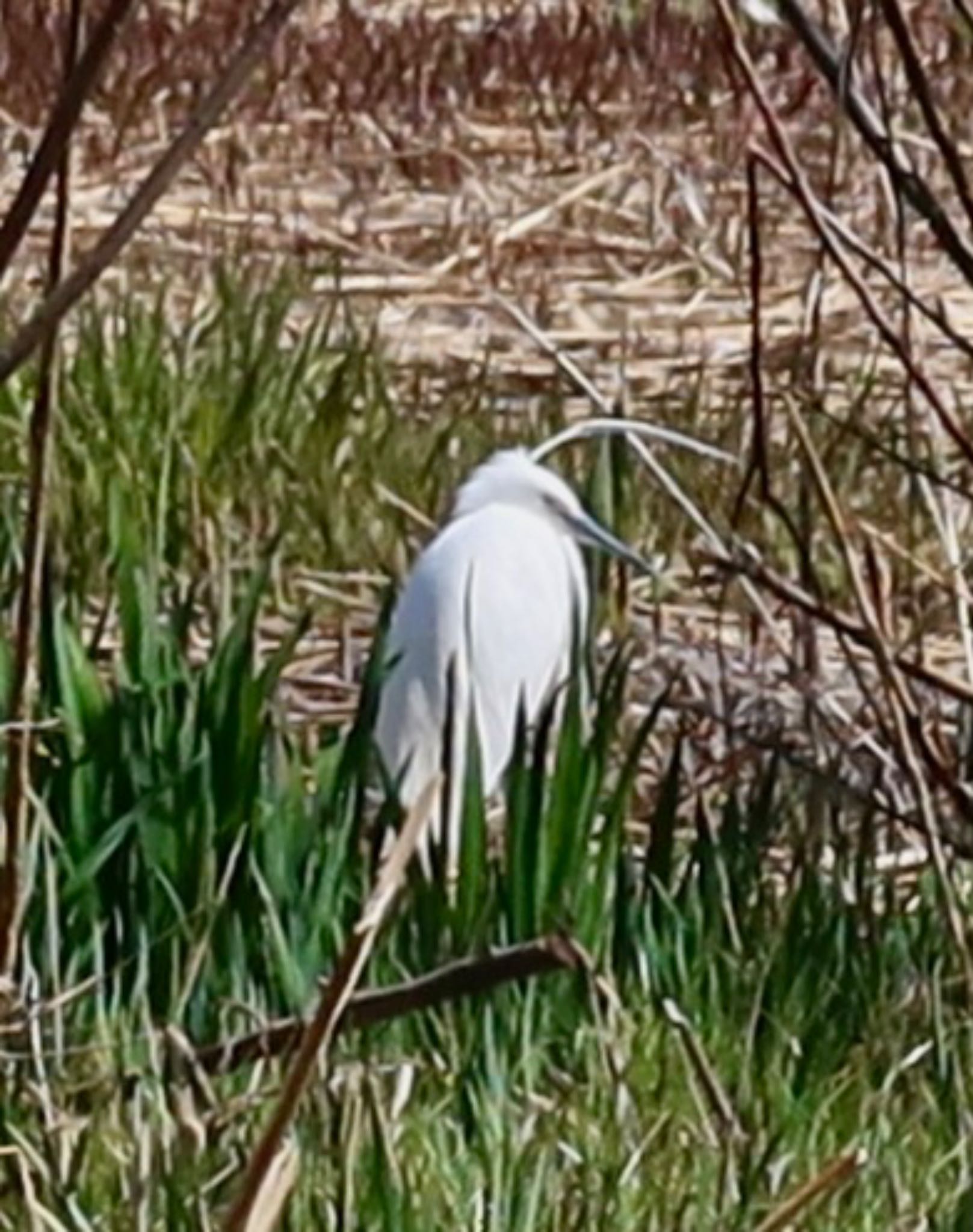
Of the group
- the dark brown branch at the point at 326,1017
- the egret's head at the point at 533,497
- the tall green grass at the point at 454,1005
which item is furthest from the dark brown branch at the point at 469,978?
the egret's head at the point at 533,497

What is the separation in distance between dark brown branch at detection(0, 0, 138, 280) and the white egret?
1981 millimetres

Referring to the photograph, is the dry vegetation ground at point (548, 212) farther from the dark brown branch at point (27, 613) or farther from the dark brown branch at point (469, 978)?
the dark brown branch at point (469, 978)

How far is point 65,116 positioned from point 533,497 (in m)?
2.41

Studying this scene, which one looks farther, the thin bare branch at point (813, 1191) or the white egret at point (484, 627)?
the white egret at point (484, 627)

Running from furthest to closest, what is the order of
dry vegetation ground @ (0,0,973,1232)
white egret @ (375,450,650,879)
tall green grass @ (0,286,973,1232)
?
dry vegetation ground @ (0,0,973,1232)
white egret @ (375,450,650,879)
tall green grass @ (0,286,973,1232)

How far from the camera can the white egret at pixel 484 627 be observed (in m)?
3.56

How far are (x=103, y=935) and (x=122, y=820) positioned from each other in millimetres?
102

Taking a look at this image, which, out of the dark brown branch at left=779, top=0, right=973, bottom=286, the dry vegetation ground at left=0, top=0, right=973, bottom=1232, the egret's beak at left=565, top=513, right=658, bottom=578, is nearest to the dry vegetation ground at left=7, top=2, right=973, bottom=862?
the dry vegetation ground at left=0, top=0, right=973, bottom=1232

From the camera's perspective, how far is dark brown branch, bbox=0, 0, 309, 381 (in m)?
1.41

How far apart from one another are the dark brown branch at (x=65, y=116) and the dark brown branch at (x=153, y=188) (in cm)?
3

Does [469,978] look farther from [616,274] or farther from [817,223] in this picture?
[616,274]

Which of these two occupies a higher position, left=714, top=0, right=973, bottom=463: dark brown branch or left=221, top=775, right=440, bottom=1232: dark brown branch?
left=714, top=0, right=973, bottom=463: dark brown branch

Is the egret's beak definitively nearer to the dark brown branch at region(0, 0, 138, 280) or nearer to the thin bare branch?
the thin bare branch

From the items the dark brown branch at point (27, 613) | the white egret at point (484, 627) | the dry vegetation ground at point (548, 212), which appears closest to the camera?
the dark brown branch at point (27, 613)
